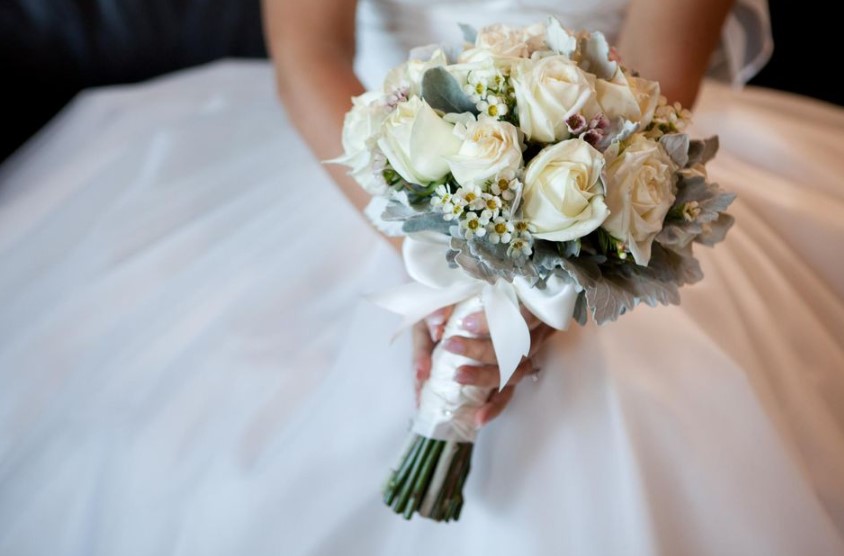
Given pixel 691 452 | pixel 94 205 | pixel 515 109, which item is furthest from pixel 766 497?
pixel 94 205

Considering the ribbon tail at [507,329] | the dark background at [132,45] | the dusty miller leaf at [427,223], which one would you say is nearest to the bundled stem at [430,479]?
the ribbon tail at [507,329]

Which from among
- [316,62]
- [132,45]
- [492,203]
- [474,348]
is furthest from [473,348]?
[132,45]

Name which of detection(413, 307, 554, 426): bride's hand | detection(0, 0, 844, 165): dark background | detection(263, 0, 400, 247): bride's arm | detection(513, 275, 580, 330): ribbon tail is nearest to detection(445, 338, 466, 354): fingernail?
detection(413, 307, 554, 426): bride's hand

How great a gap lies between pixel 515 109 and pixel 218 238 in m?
0.56

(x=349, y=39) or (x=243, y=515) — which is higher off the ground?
(x=349, y=39)

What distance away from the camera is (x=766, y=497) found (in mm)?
684

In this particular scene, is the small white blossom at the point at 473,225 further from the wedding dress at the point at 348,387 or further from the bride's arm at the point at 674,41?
the bride's arm at the point at 674,41

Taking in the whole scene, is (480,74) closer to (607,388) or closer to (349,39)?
(607,388)

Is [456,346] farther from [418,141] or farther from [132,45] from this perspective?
[132,45]

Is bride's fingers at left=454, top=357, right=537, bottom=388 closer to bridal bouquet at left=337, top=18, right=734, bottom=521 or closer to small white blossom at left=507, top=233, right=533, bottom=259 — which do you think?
bridal bouquet at left=337, top=18, right=734, bottom=521

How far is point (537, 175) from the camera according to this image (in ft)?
1.75

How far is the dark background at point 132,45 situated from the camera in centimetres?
144

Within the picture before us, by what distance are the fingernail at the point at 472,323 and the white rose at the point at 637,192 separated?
0.68ft

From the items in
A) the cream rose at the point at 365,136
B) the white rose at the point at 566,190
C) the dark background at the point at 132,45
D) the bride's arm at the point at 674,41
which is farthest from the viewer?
the dark background at the point at 132,45
